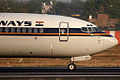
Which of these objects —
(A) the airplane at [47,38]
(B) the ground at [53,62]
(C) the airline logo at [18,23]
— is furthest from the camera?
(B) the ground at [53,62]

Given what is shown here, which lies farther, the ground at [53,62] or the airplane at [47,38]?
the ground at [53,62]

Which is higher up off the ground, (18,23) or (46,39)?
(18,23)

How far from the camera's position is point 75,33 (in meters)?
25.4

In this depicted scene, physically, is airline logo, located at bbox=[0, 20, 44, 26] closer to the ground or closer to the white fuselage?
the white fuselage

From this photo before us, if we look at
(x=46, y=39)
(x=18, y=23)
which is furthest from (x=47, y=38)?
(x=18, y=23)

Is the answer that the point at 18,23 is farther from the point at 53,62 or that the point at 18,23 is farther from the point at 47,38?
the point at 53,62

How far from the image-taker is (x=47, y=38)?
2512 cm

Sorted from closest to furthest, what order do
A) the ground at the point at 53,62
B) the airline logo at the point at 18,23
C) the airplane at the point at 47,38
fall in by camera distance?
the airplane at the point at 47,38 < the airline logo at the point at 18,23 < the ground at the point at 53,62

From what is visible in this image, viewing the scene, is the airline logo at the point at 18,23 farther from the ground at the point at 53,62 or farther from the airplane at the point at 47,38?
the ground at the point at 53,62

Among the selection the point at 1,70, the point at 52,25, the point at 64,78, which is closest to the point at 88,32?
the point at 52,25

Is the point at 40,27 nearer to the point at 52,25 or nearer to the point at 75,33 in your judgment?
the point at 52,25

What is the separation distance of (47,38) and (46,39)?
115mm

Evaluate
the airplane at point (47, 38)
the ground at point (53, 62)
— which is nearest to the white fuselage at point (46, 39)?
the airplane at point (47, 38)

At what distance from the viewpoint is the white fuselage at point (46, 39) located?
25.1 metres
